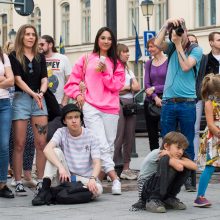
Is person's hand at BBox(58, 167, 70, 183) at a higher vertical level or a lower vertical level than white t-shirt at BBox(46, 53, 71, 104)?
lower

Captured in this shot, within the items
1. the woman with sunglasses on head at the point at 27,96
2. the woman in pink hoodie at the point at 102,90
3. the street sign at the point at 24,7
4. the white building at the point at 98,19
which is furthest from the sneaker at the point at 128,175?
the white building at the point at 98,19

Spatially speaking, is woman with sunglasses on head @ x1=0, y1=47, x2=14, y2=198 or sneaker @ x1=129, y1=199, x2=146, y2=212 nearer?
sneaker @ x1=129, y1=199, x2=146, y2=212

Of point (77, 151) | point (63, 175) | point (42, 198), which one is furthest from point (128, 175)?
point (42, 198)

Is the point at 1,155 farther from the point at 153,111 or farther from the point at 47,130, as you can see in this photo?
the point at 153,111

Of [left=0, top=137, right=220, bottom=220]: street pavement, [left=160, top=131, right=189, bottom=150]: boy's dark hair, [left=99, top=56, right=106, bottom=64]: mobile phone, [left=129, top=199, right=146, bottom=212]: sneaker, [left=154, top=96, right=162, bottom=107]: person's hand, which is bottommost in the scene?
[left=0, top=137, right=220, bottom=220]: street pavement

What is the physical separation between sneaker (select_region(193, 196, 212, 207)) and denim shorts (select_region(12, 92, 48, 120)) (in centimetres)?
220

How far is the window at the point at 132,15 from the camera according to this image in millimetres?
37375

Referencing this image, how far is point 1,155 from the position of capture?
848cm

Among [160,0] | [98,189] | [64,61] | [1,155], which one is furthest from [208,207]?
[160,0]

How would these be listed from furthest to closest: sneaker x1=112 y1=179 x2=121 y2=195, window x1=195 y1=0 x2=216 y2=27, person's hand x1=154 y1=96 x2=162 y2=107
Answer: window x1=195 y1=0 x2=216 y2=27 → person's hand x1=154 y1=96 x2=162 y2=107 → sneaker x1=112 y1=179 x2=121 y2=195

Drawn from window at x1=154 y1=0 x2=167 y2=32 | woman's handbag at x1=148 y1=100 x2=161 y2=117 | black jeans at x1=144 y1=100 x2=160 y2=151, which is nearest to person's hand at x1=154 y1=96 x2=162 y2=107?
woman's handbag at x1=148 y1=100 x2=161 y2=117

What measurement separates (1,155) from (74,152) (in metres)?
0.78

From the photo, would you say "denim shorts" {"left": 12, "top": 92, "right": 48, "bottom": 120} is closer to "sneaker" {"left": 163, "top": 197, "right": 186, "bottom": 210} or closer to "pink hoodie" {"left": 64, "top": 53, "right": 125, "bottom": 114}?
"pink hoodie" {"left": 64, "top": 53, "right": 125, "bottom": 114}

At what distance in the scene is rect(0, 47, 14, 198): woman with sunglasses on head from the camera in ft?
27.5
